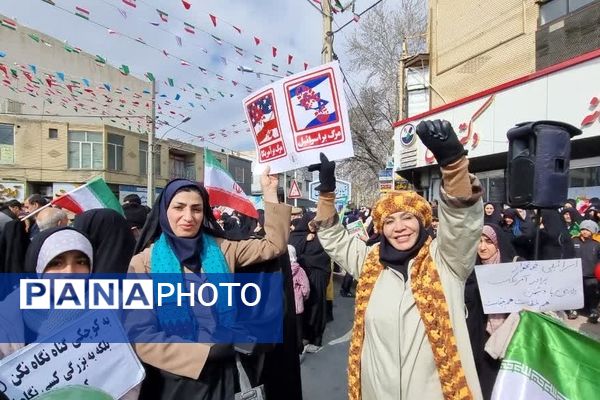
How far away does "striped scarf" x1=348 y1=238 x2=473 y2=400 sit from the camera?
6.55ft

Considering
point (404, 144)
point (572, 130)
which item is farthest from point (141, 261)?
point (404, 144)

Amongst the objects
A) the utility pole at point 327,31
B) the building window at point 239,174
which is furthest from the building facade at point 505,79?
the building window at point 239,174

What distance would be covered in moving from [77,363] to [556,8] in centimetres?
1506

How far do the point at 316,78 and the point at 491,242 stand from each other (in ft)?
4.96

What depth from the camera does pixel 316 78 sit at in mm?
2762

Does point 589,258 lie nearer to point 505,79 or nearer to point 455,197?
point 455,197

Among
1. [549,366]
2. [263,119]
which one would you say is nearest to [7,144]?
[263,119]

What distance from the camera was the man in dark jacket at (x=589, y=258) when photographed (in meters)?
6.66

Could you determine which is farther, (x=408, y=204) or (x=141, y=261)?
(x=408, y=204)

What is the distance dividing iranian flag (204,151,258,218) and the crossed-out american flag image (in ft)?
2.17

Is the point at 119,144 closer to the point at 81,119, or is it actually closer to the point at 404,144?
the point at 81,119

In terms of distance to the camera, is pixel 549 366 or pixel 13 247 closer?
pixel 549 366

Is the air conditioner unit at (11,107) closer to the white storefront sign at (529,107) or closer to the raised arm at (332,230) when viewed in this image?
the white storefront sign at (529,107)

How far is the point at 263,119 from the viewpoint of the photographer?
298 centimetres
